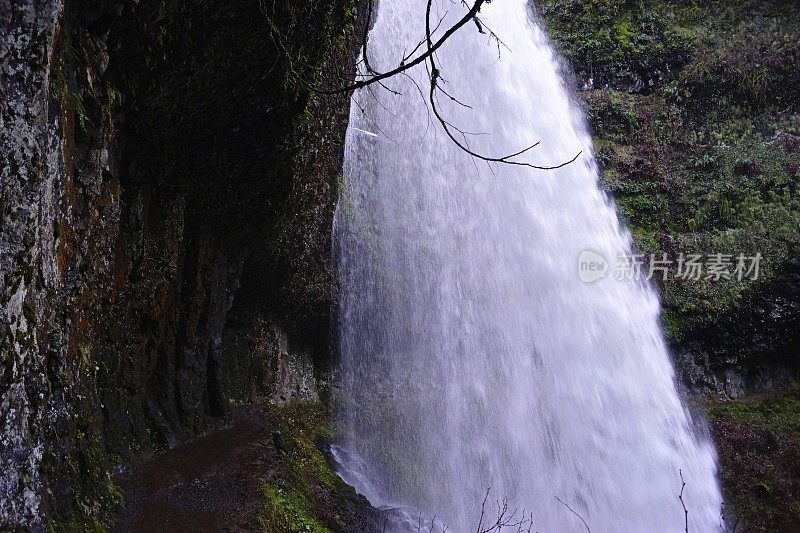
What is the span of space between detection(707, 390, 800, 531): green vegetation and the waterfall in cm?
47

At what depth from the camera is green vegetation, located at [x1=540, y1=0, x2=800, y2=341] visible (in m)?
12.3

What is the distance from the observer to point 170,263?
536 cm

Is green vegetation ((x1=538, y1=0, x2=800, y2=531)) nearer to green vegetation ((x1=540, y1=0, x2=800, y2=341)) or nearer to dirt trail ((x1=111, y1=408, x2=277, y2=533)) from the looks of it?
green vegetation ((x1=540, y1=0, x2=800, y2=341))

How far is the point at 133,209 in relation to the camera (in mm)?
4621

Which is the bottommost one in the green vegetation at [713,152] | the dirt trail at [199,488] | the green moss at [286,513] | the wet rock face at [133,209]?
the green moss at [286,513]

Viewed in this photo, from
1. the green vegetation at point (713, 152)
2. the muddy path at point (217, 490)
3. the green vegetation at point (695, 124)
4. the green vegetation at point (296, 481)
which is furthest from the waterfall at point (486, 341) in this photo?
the muddy path at point (217, 490)

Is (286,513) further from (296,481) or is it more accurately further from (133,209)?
(133,209)

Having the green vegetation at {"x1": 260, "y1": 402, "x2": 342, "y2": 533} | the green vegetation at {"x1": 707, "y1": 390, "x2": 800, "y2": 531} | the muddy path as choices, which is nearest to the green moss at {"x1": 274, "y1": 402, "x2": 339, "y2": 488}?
the green vegetation at {"x1": 260, "y1": 402, "x2": 342, "y2": 533}

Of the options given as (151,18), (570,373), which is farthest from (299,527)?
(570,373)

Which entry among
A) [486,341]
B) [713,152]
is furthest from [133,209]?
[713,152]

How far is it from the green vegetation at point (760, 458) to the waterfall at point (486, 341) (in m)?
0.47

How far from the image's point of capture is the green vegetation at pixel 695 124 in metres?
12.3

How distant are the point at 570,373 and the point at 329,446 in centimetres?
436

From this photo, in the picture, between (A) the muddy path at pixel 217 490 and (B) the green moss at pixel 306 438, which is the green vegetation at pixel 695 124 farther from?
(A) the muddy path at pixel 217 490
